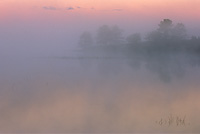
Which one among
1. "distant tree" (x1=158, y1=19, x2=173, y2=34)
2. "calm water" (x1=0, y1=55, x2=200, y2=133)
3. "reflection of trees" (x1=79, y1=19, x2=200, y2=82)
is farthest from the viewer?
"distant tree" (x1=158, y1=19, x2=173, y2=34)

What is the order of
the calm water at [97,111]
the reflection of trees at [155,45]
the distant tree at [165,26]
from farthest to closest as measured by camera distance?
1. the distant tree at [165,26]
2. the reflection of trees at [155,45]
3. the calm water at [97,111]

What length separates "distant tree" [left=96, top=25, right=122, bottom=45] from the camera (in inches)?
4835

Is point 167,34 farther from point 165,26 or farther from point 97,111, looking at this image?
point 97,111

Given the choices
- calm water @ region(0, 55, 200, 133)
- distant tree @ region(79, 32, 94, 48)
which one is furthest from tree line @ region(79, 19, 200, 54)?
calm water @ region(0, 55, 200, 133)

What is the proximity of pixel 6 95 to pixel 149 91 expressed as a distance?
15258mm

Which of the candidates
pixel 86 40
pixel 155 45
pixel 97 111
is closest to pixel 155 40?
pixel 155 45

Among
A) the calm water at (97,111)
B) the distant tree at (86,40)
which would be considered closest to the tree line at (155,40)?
the distant tree at (86,40)

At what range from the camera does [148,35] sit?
102 metres

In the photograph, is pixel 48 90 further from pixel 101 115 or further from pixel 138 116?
pixel 138 116

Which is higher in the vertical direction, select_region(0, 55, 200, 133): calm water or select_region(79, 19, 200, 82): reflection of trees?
select_region(0, 55, 200, 133): calm water

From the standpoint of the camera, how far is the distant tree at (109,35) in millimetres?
122812

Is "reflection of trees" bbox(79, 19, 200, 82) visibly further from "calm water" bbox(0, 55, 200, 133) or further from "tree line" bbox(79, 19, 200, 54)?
"calm water" bbox(0, 55, 200, 133)

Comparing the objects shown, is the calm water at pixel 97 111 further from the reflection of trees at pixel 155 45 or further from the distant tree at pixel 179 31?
the distant tree at pixel 179 31

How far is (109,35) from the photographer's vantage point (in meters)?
123
